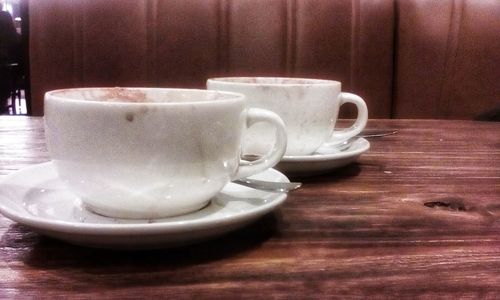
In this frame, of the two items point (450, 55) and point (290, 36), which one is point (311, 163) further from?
point (450, 55)

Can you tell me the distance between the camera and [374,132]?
0.90m

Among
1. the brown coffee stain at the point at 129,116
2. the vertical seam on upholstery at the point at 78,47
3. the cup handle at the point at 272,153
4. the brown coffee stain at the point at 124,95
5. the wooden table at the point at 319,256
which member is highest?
the vertical seam on upholstery at the point at 78,47

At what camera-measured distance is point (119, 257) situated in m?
0.35

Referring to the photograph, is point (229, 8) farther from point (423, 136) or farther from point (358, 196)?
point (358, 196)

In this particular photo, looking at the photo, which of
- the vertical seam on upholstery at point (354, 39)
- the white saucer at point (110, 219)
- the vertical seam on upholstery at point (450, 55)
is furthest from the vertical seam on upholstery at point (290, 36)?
→ the white saucer at point (110, 219)

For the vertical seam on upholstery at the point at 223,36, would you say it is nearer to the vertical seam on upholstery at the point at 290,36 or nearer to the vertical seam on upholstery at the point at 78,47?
the vertical seam on upholstery at the point at 290,36

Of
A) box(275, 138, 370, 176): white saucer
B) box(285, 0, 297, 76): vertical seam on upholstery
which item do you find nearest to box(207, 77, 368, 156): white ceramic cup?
box(275, 138, 370, 176): white saucer

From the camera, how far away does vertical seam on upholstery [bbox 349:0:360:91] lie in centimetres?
155

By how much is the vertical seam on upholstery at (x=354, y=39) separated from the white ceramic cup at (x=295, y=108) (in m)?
0.99

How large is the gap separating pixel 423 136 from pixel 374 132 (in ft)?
0.24

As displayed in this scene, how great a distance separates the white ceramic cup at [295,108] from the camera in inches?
22.5

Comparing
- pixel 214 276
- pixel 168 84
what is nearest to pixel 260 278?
pixel 214 276

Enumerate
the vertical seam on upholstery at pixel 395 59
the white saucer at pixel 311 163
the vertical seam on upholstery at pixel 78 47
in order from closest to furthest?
the white saucer at pixel 311 163 < the vertical seam on upholstery at pixel 78 47 < the vertical seam on upholstery at pixel 395 59

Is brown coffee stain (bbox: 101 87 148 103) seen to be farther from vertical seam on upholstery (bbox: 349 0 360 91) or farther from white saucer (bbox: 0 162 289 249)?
vertical seam on upholstery (bbox: 349 0 360 91)
